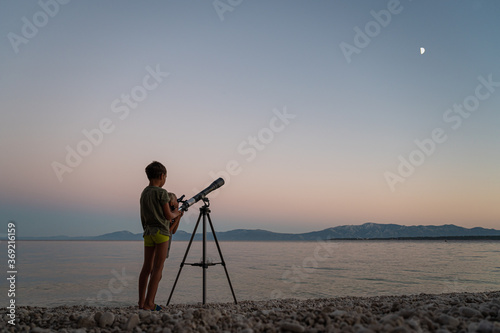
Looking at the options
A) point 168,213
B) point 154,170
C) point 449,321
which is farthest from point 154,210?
A: point 449,321

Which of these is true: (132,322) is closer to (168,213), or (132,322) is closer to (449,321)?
(168,213)

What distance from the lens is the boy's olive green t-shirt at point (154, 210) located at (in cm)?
473

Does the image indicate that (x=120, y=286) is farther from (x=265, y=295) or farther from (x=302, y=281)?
(x=302, y=281)

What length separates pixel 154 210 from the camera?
4.73 m

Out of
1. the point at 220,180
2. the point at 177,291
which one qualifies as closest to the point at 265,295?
the point at 177,291

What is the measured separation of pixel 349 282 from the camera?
10.8 metres

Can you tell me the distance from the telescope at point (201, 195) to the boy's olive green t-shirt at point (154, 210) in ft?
1.51

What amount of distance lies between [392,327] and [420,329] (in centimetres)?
23

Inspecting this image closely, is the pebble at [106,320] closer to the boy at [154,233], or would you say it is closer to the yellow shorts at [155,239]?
the boy at [154,233]

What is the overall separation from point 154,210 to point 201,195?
85 centimetres

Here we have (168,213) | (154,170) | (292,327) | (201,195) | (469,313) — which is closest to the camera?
(292,327)

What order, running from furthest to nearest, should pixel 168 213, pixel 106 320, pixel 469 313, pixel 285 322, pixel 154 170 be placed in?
pixel 154 170 < pixel 168 213 < pixel 106 320 < pixel 469 313 < pixel 285 322

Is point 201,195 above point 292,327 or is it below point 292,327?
above

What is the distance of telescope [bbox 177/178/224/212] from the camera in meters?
5.20
